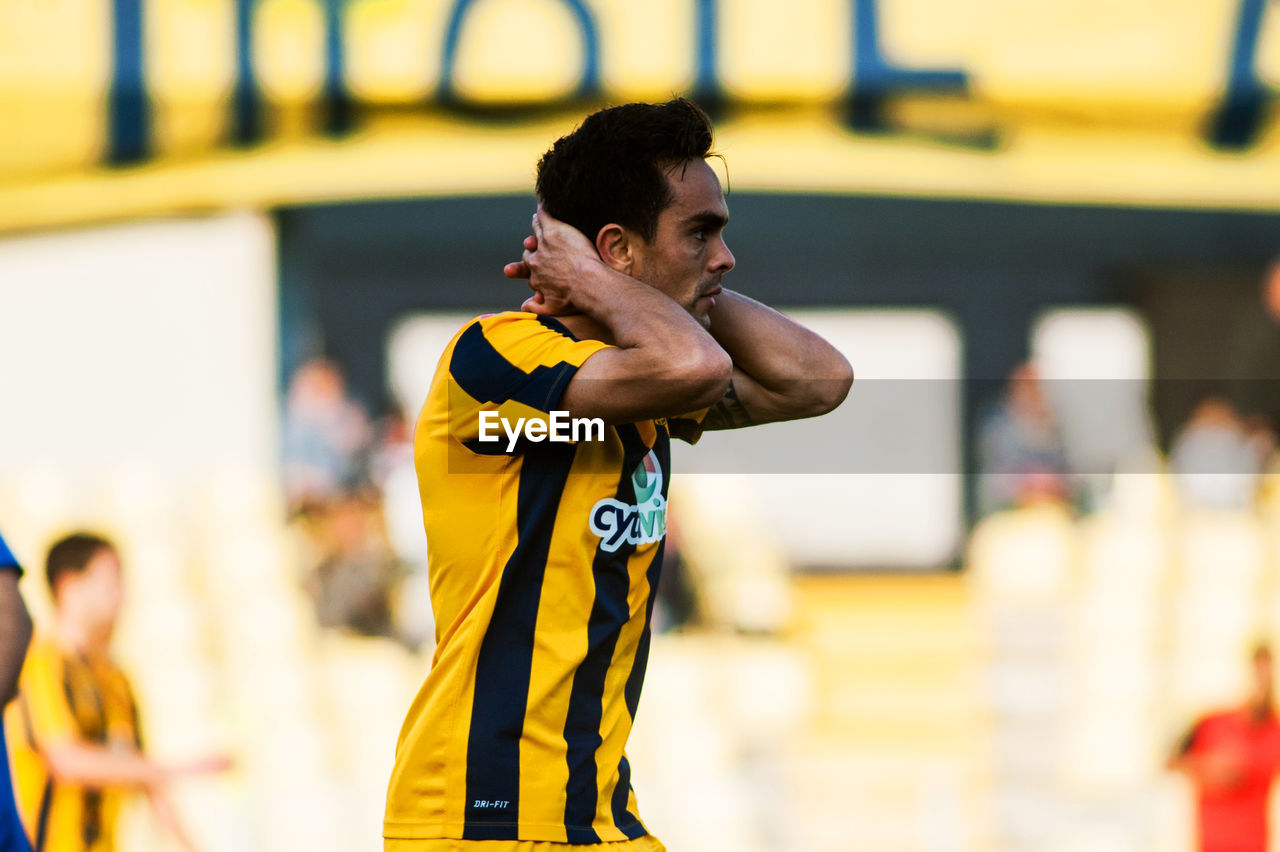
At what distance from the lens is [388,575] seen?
33.4ft

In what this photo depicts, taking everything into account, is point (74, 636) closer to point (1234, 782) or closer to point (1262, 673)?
point (1234, 782)

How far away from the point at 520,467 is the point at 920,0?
31.5ft

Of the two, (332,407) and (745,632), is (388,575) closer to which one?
(332,407)

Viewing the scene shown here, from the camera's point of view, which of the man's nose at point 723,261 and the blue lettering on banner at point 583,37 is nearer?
the man's nose at point 723,261

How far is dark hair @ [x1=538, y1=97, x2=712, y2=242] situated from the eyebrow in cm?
4

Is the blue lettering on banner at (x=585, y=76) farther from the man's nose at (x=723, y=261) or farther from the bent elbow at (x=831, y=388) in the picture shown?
the man's nose at (x=723, y=261)

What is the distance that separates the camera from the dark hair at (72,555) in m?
4.82

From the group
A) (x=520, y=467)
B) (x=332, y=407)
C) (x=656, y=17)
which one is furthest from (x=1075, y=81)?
(x=520, y=467)

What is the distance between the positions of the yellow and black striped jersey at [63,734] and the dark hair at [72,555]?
21cm

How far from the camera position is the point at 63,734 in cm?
468

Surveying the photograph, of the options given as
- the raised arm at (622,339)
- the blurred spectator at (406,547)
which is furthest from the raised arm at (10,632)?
the blurred spectator at (406,547)

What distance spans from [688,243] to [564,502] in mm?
393

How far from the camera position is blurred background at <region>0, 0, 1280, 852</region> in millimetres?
10281

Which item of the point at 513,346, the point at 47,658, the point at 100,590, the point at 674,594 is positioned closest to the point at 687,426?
the point at 513,346
